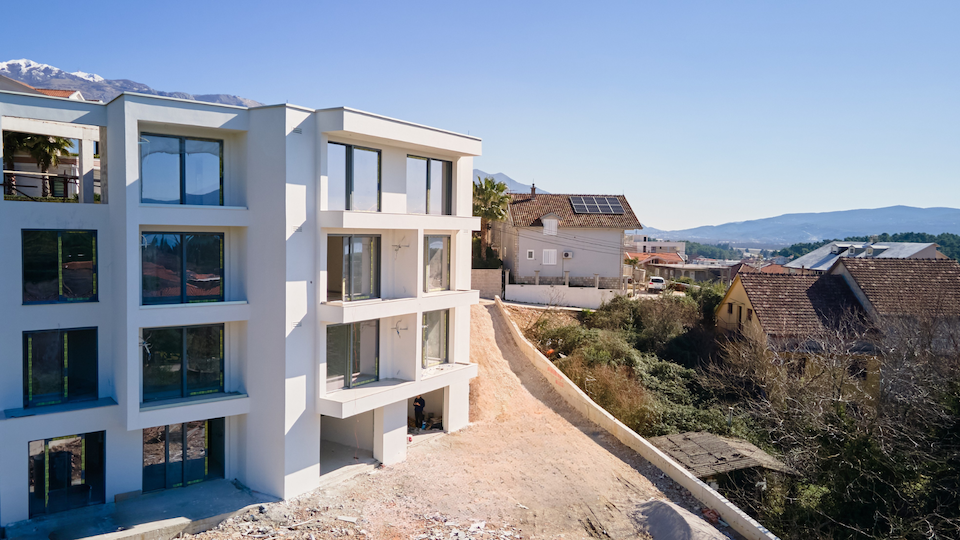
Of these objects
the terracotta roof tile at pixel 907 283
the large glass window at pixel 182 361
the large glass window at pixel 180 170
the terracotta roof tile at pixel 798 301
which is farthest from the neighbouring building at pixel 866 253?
the large glass window at pixel 180 170

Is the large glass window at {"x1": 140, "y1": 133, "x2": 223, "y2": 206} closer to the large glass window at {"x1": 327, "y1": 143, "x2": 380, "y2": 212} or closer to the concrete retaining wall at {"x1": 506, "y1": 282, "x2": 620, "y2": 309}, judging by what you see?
the large glass window at {"x1": 327, "y1": 143, "x2": 380, "y2": 212}

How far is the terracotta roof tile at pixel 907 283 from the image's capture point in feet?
91.9

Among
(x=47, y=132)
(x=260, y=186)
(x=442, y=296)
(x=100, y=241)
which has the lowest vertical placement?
(x=442, y=296)

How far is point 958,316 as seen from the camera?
25797mm

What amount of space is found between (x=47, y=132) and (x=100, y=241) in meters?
3.09

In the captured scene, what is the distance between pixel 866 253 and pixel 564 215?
37884mm

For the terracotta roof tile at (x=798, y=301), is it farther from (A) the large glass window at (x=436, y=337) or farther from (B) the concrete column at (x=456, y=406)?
(A) the large glass window at (x=436, y=337)

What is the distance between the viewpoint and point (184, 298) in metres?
15.9

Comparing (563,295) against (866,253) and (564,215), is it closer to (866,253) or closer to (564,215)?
(564,215)

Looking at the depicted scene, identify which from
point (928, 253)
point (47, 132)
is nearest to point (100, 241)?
point (47, 132)

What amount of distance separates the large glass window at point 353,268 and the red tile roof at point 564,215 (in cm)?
2549

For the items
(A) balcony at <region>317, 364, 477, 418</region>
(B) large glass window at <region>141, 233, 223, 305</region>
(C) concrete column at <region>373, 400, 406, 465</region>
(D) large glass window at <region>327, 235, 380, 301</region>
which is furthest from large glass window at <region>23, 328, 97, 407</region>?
(C) concrete column at <region>373, 400, 406, 465</region>

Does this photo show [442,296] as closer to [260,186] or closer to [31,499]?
[260,186]

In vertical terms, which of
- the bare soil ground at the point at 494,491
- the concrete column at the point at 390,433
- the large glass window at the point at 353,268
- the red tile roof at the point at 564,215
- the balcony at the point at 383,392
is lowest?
the bare soil ground at the point at 494,491
